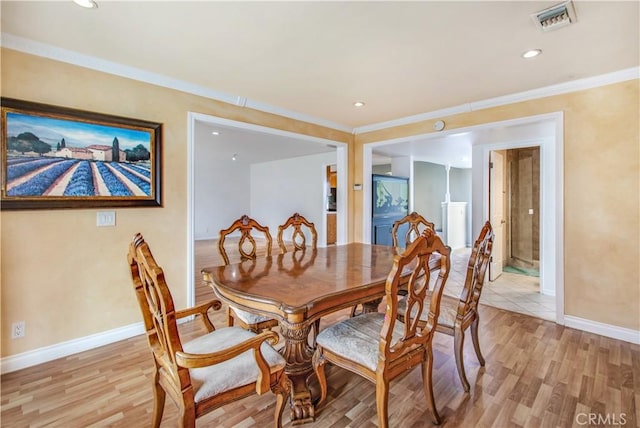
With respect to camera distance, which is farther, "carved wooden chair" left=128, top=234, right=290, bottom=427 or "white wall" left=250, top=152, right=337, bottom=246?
"white wall" left=250, top=152, right=337, bottom=246

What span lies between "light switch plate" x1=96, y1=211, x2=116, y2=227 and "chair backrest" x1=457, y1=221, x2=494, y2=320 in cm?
286

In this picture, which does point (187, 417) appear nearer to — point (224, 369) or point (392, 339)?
point (224, 369)

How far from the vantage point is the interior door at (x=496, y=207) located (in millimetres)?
4570

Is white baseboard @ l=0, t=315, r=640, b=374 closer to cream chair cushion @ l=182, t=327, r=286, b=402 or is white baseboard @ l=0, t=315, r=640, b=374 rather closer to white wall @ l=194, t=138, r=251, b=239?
cream chair cushion @ l=182, t=327, r=286, b=402

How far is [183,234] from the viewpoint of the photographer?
3014 millimetres

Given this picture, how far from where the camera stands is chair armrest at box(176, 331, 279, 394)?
1134 millimetres

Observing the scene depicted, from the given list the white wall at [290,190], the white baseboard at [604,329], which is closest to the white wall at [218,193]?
the white wall at [290,190]

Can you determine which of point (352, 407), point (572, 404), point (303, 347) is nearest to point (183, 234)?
point (303, 347)

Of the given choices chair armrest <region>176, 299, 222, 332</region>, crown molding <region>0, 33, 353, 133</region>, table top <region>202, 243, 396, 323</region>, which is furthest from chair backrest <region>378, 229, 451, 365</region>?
crown molding <region>0, 33, 353, 133</region>

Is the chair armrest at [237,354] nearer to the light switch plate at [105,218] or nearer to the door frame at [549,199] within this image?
the light switch plate at [105,218]

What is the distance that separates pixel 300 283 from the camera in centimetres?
169

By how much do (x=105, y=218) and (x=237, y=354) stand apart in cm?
209

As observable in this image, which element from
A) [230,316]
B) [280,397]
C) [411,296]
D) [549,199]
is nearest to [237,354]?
[280,397]

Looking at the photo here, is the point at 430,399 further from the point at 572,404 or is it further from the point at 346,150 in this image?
the point at 346,150
